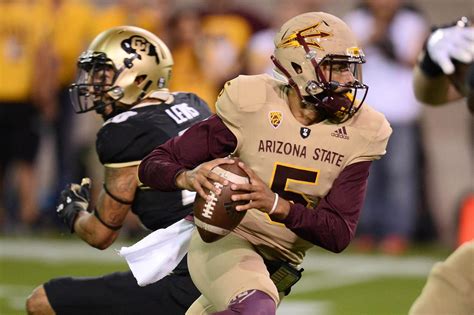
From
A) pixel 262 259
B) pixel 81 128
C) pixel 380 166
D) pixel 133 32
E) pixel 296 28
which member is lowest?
pixel 81 128

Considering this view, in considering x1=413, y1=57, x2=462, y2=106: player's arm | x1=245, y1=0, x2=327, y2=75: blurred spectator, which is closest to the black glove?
x1=413, y1=57, x2=462, y2=106: player's arm

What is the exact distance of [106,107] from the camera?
493 centimetres

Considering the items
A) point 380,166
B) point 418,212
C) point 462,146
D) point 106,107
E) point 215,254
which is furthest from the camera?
point 462,146

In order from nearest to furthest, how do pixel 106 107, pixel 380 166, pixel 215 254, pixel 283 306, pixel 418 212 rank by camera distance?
pixel 215 254 → pixel 106 107 → pixel 283 306 → pixel 380 166 → pixel 418 212

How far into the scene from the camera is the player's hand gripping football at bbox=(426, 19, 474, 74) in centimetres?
385

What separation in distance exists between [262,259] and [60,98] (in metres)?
6.44

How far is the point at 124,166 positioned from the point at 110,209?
0.60 feet

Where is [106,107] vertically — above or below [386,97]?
above

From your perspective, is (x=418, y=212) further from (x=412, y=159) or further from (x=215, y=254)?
(x=215, y=254)

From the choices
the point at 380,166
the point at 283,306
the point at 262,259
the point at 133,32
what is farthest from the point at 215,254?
the point at 380,166

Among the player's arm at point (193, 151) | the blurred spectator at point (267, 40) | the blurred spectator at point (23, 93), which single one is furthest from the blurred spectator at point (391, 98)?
the player's arm at point (193, 151)

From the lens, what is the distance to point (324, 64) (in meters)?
4.18

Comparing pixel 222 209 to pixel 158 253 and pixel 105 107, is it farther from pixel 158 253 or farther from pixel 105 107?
pixel 105 107

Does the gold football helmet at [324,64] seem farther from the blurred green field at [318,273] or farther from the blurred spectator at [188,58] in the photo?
the blurred spectator at [188,58]
